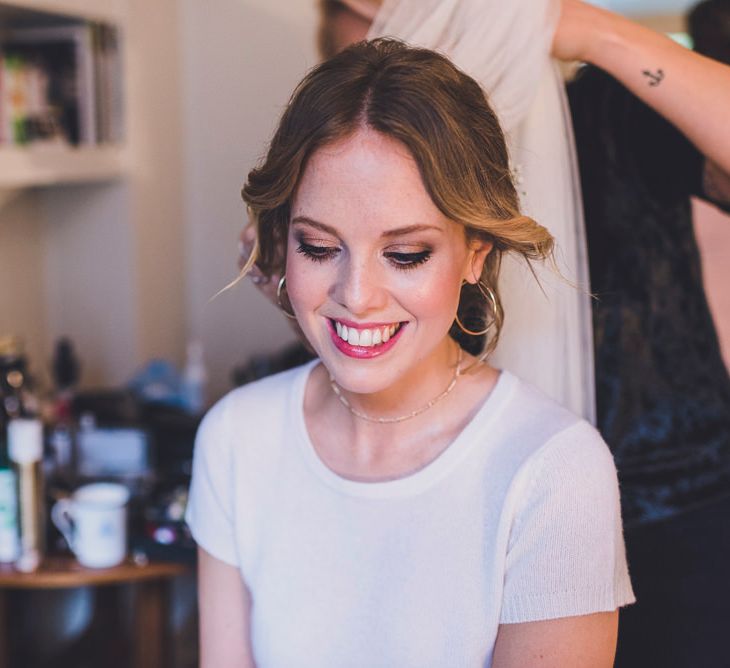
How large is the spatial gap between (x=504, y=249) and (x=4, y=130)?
4.45 feet

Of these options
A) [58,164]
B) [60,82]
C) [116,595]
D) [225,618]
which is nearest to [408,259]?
[225,618]

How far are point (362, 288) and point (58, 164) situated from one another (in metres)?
1.38

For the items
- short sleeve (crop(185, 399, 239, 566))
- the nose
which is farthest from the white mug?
the nose

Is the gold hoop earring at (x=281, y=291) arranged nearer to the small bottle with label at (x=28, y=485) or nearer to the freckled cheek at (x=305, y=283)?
the freckled cheek at (x=305, y=283)

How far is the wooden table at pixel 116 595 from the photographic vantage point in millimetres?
1771

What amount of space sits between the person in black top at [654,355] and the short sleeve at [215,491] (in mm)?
520

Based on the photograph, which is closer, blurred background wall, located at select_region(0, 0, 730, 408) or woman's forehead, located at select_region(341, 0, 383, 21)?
woman's forehead, located at select_region(341, 0, 383, 21)

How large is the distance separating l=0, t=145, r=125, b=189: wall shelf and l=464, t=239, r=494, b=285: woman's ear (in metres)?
1.27

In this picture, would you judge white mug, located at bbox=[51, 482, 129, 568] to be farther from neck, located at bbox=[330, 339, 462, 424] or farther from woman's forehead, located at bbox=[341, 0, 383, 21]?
woman's forehead, located at bbox=[341, 0, 383, 21]

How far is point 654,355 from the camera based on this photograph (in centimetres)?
134

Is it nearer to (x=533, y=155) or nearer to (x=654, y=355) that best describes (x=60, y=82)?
(x=533, y=155)

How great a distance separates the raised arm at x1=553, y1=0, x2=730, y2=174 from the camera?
3.95 ft

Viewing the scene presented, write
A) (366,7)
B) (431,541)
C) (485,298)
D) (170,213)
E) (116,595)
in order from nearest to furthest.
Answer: (431,541), (485,298), (366,7), (116,595), (170,213)

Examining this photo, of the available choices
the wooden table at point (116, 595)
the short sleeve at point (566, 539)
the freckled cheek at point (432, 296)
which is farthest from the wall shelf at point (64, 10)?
the short sleeve at point (566, 539)
